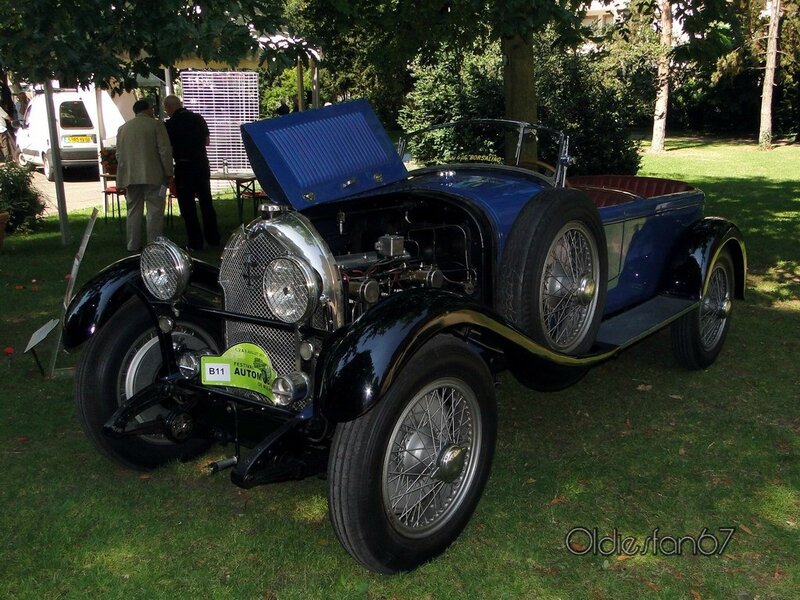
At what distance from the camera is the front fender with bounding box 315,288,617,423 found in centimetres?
277

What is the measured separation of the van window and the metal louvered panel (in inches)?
123

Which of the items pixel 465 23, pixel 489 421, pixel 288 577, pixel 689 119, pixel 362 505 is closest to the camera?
pixel 362 505

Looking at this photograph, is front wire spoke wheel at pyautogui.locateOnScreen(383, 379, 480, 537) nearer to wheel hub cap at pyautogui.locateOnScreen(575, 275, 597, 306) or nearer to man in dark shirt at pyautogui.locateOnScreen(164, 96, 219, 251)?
wheel hub cap at pyautogui.locateOnScreen(575, 275, 597, 306)

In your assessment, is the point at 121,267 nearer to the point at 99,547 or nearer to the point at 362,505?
the point at 99,547

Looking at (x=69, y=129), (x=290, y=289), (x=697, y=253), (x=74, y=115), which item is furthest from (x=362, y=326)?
(x=74, y=115)

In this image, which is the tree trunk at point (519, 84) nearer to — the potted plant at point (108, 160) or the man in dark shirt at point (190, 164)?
the man in dark shirt at point (190, 164)

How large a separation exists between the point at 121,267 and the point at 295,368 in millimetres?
1167

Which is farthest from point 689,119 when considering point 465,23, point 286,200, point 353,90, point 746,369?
→ point 286,200

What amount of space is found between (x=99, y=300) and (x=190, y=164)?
19.3 ft

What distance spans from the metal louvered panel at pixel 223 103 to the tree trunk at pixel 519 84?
7.47 metres

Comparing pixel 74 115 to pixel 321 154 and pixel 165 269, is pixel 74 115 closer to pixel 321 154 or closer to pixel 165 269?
pixel 321 154

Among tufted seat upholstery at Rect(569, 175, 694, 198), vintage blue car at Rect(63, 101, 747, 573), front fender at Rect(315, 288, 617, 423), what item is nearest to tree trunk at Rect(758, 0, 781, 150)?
tufted seat upholstery at Rect(569, 175, 694, 198)

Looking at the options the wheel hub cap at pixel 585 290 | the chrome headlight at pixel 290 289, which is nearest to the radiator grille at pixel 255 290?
the chrome headlight at pixel 290 289

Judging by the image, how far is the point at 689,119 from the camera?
28.8 meters
